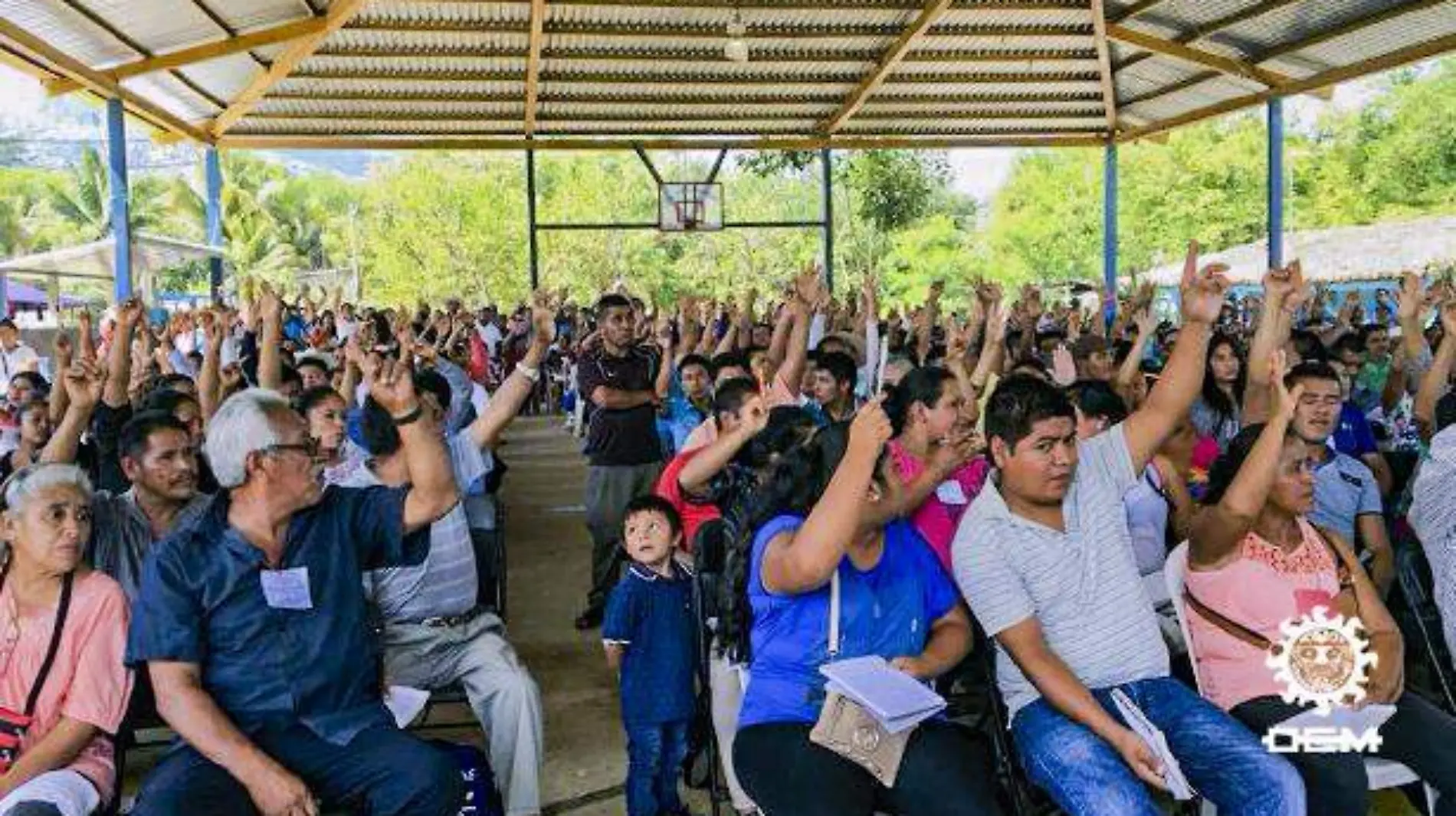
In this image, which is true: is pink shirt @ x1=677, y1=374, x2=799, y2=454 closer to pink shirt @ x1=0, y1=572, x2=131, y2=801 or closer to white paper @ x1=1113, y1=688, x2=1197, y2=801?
white paper @ x1=1113, y1=688, x2=1197, y2=801

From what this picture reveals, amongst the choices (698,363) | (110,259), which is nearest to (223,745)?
(698,363)

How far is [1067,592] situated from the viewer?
2.63m

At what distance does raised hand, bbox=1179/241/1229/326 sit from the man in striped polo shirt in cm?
30

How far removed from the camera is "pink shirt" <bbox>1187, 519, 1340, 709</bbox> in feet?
9.08

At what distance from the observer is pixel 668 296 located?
36.3m

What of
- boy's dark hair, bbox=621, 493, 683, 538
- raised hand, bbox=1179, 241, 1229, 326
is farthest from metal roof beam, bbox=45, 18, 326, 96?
raised hand, bbox=1179, 241, 1229, 326

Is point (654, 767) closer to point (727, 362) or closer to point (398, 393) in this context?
point (398, 393)

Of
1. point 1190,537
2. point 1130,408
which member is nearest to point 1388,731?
point 1190,537

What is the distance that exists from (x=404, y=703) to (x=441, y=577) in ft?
1.81

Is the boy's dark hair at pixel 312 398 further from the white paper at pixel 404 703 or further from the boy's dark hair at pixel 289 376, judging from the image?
the boy's dark hair at pixel 289 376

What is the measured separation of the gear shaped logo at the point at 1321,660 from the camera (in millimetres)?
2736

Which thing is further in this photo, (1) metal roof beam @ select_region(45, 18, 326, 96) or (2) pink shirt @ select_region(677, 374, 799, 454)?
(1) metal roof beam @ select_region(45, 18, 326, 96)

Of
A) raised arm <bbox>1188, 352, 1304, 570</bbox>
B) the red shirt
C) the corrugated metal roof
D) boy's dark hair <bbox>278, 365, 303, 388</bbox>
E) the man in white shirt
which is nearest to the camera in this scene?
raised arm <bbox>1188, 352, 1304, 570</bbox>


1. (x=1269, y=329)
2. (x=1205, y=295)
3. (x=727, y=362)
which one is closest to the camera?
(x=1205, y=295)
